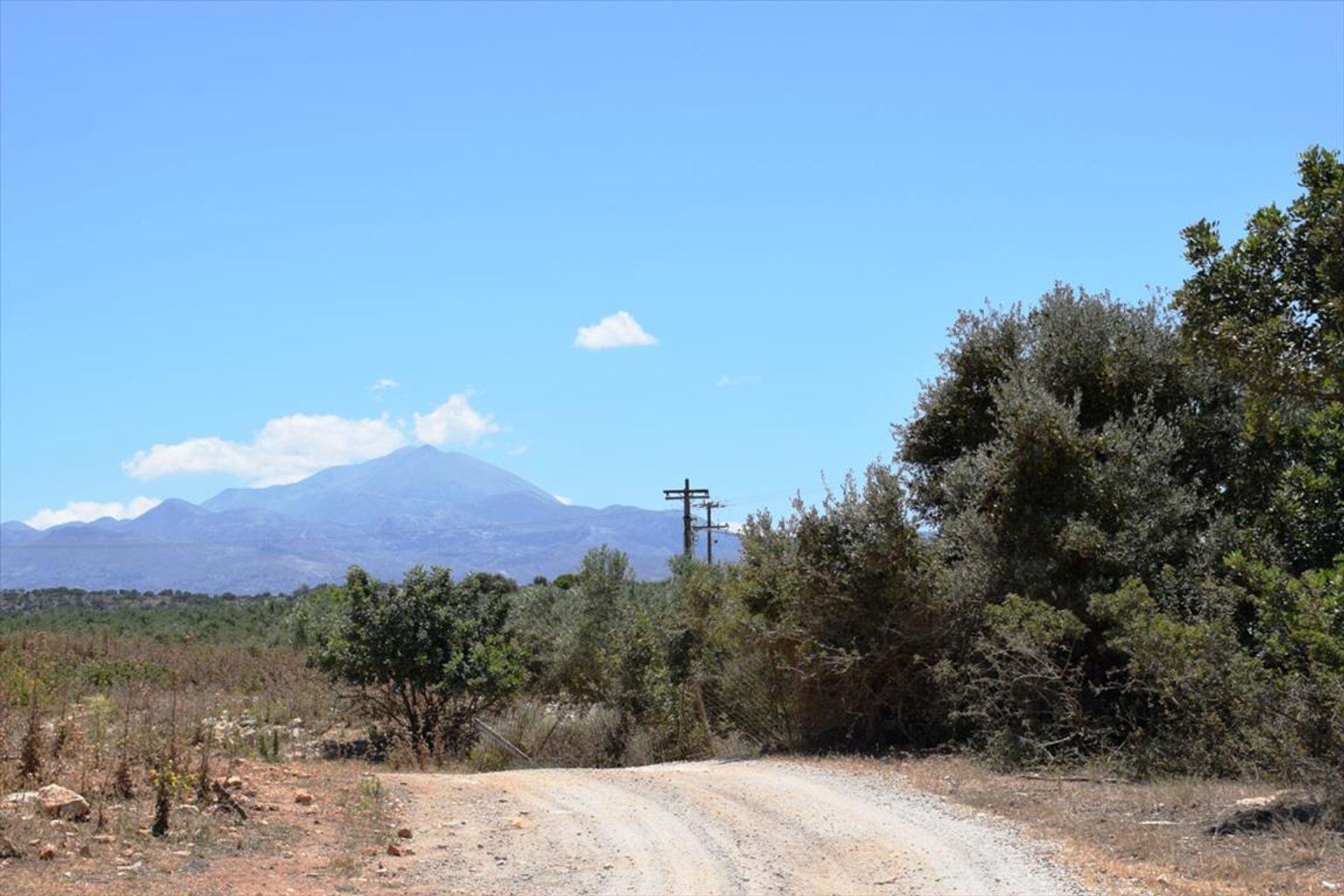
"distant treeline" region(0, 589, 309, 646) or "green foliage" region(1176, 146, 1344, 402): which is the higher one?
"green foliage" region(1176, 146, 1344, 402)

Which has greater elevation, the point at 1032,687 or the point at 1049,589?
the point at 1049,589

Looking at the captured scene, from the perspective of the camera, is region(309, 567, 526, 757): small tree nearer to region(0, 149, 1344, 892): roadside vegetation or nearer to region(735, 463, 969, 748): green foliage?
region(0, 149, 1344, 892): roadside vegetation

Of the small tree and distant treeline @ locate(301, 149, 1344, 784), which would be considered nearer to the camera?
distant treeline @ locate(301, 149, 1344, 784)

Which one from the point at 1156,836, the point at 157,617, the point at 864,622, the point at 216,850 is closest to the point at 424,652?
the point at 864,622

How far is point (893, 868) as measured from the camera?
35.7 ft

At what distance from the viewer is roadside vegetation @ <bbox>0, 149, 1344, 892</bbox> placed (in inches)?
507

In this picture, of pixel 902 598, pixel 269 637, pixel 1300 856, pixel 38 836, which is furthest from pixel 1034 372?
pixel 269 637

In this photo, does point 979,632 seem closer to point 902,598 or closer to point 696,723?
point 902,598

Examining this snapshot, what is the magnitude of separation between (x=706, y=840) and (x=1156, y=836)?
408cm

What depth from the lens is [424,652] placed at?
24781 millimetres

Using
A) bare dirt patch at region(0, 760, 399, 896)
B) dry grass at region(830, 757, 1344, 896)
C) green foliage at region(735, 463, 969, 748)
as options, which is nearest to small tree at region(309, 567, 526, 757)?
green foliage at region(735, 463, 969, 748)

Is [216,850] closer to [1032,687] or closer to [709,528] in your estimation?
[1032,687]

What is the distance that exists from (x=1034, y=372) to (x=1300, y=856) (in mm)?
11536

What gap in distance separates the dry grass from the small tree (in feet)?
36.8
